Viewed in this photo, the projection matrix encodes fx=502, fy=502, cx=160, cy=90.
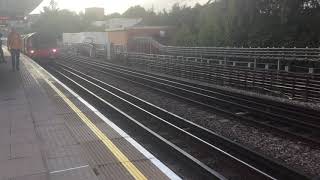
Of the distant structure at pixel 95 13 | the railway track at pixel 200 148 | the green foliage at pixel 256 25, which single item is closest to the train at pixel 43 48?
the green foliage at pixel 256 25

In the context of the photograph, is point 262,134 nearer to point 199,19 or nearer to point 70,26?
point 199,19

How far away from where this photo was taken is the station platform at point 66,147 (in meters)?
7.01

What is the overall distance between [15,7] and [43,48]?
23.7 ft

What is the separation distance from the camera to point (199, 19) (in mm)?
56000

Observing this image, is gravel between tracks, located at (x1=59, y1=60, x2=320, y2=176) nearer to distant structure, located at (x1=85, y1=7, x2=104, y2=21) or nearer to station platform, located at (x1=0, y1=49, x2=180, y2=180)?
station platform, located at (x1=0, y1=49, x2=180, y2=180)

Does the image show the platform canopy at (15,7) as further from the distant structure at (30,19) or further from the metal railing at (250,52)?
the metal railing at (250,52)

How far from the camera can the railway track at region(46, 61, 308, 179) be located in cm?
788

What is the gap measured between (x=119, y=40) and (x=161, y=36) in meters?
5.14

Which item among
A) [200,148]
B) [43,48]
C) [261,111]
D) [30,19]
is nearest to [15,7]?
[43,48]

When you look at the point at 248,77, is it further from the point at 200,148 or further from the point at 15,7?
the point at 15,7

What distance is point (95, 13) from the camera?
435ft

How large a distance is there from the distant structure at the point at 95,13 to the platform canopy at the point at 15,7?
86.9 meters

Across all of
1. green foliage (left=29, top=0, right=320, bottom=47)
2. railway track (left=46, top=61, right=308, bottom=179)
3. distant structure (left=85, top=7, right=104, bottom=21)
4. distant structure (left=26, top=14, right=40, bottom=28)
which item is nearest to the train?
green foliage (left=29, top=0, right=320, bottom=47)

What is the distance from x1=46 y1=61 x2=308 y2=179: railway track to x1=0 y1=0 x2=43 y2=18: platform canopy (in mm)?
17587
